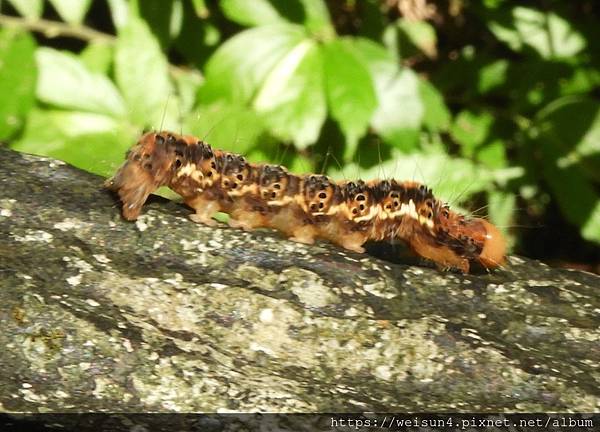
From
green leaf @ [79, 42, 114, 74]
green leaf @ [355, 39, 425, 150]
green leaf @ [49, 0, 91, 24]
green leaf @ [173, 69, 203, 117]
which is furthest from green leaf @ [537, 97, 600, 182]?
green leaf @ [49, 0, 91, 24]

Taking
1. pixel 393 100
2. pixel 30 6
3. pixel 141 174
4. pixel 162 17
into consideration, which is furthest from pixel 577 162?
pixel 30 6

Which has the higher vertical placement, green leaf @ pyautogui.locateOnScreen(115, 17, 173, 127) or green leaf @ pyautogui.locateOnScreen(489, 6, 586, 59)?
green leaf @ pyautogui.locateOnScreen(489, 6, 586, 59)

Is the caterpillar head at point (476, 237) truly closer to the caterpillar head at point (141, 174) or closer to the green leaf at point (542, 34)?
the caterpillar head at point (141, 174)

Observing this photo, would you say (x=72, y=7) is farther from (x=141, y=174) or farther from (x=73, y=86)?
(x=141, y=174)

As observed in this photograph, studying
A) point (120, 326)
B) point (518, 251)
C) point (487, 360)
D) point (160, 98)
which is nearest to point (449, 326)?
point (487, 360)

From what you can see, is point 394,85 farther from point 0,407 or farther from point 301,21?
point 0,407

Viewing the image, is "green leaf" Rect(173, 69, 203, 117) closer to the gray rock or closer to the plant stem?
the plant stem
